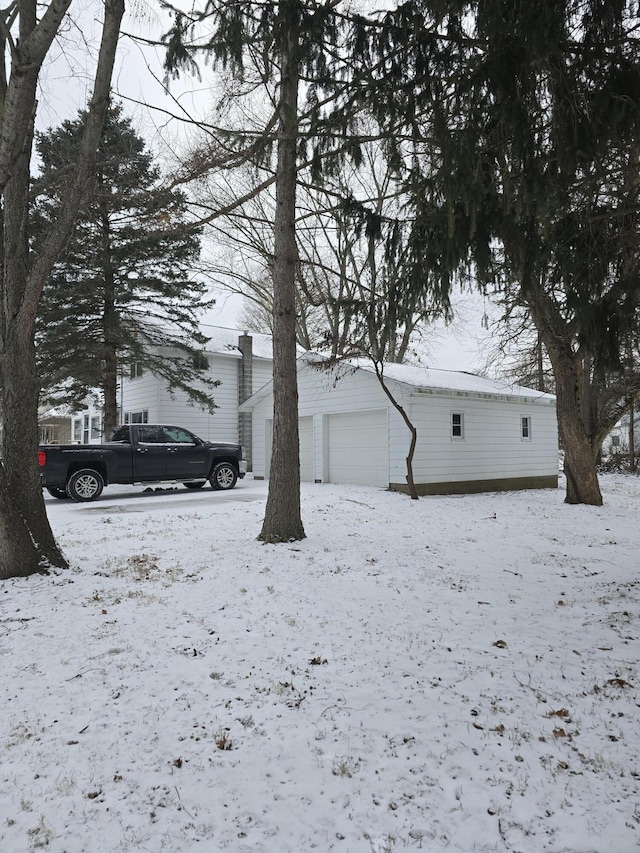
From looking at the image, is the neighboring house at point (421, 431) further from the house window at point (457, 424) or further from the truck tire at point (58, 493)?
the truck tire at point (58, 493)

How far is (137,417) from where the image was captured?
21.6 meters

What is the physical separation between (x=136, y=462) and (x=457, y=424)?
8701 millimetres

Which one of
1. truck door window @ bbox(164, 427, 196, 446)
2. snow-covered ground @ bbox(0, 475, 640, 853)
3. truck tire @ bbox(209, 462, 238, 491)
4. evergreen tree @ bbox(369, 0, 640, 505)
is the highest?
evergreen tree @ bbox(369, 0, 640, 505)

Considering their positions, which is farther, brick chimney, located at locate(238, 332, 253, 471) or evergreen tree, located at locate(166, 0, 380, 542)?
brick chimney, located at locate(238, 332, 253, 471)

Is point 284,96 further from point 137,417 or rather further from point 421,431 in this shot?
point 137,417

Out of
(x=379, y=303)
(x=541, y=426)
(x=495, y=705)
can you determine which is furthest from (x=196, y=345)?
(x=495, y=705)

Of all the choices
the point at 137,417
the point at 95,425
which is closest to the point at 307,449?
the point at 137,417

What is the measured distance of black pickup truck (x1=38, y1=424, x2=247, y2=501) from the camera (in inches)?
490

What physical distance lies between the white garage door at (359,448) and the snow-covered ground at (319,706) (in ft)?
27.7

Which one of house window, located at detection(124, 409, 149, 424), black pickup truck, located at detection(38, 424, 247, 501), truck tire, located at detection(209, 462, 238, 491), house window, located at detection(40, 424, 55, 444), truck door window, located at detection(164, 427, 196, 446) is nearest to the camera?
black pickup truck, located at detection(38, 424, 247, 501)

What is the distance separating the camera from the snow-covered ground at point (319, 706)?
2.28m

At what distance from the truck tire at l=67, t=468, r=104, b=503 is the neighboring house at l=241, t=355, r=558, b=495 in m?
5.70

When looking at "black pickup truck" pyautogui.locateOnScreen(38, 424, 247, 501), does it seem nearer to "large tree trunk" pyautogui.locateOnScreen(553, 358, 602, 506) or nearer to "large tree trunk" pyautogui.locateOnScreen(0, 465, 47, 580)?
"large tree trunk" pyautogui.locateOnScreen(0, 465, 47, 580)

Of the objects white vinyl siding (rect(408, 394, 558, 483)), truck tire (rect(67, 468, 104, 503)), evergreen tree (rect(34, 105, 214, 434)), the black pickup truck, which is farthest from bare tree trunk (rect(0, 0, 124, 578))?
white vinyl siding (rect(408, 394, 558, 483))
